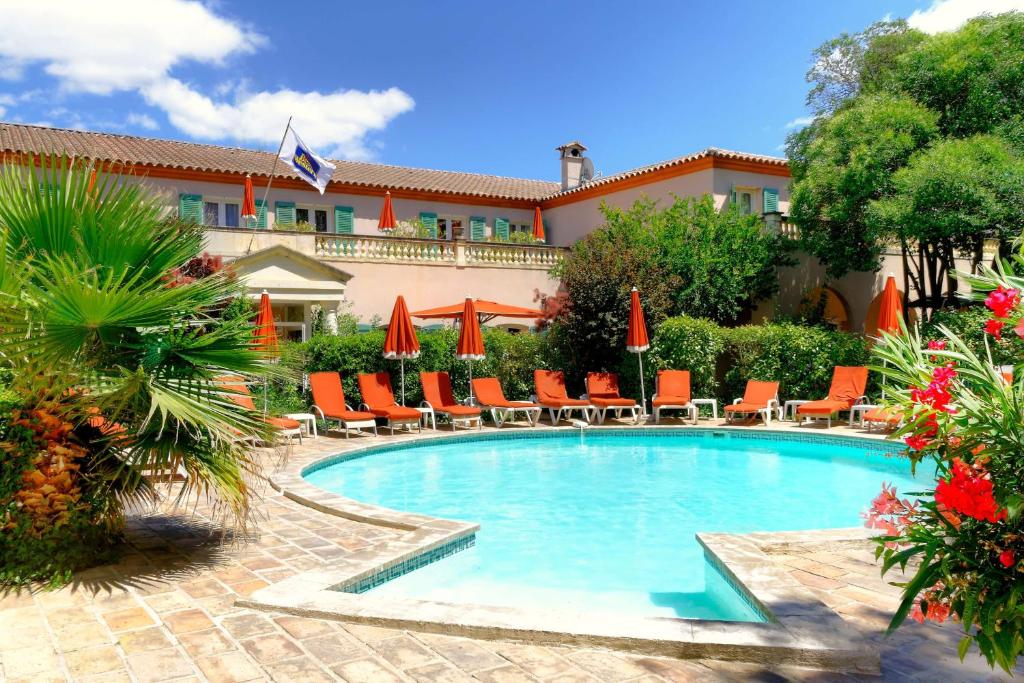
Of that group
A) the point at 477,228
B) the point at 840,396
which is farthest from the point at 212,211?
the point at 840,396

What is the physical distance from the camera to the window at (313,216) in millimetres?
25922

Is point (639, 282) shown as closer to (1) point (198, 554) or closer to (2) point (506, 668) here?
(1) point (198, 554)

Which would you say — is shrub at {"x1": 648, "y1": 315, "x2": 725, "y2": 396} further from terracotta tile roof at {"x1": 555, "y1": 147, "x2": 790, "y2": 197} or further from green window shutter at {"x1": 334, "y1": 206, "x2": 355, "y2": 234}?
green window shutter at {"x1": 334, "y1": 206, "x2": 355, "y2": 234}

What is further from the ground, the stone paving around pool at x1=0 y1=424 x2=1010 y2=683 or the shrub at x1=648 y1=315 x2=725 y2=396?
the shrub at x1=648 y1=315 x2=725 y2=396

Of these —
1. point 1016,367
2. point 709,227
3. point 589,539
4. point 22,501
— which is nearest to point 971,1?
point 709,227

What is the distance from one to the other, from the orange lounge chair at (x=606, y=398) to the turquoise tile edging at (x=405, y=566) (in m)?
9.48

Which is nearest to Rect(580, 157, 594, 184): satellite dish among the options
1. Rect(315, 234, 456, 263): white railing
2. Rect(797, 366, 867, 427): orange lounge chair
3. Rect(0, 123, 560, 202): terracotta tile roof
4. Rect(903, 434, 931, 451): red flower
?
Rect(0, 123, 560, 202): terracotta tile roof

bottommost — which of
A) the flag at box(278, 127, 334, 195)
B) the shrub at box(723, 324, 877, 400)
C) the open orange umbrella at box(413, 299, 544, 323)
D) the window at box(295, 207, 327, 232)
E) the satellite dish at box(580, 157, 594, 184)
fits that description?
the shrub at box(723, 324, 877, 400)

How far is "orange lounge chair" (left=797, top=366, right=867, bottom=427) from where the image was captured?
14.7 metres

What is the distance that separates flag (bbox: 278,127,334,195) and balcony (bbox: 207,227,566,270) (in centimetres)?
165

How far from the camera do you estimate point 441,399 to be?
15.6 m

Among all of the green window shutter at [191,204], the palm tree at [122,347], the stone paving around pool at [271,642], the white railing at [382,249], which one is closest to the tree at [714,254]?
the white railing at [382,249]

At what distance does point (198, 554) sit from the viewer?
5.69 m

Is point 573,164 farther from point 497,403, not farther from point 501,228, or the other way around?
point 497,403
